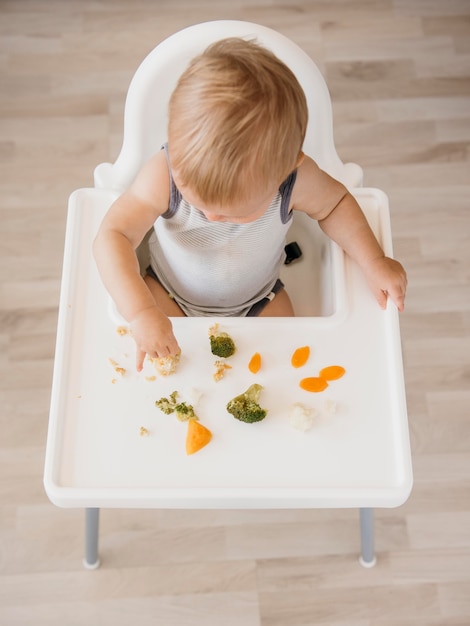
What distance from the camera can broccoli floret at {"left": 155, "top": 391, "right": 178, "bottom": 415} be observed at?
0.79 metres

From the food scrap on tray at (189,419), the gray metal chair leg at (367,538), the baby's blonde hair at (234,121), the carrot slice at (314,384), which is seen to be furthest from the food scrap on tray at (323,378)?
the gray metal chair leg at (367,538)

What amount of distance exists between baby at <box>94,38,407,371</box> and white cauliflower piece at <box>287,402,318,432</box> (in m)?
0.14

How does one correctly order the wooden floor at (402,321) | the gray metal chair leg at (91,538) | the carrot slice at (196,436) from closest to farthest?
the carrot slice at (196,436)
the gray metal chair leg at (91,538)
the wooden floor at (402,321)

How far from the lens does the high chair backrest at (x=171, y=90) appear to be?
0.84 metres

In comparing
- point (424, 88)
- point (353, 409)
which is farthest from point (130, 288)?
point (424, 88)

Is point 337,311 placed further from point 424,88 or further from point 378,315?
point 424,88

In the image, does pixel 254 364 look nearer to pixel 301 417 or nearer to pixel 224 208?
pixel 301 417

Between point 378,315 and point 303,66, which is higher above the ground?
point 303,66

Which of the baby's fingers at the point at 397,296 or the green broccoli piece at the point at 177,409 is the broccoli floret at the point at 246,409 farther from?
the baby's fingers at the point at 397,296

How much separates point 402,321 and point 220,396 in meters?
0.71

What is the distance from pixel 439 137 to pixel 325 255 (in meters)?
0.76

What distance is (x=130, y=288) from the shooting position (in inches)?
31.9

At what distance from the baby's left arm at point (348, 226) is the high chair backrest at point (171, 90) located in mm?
68

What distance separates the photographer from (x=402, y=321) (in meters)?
1.43
